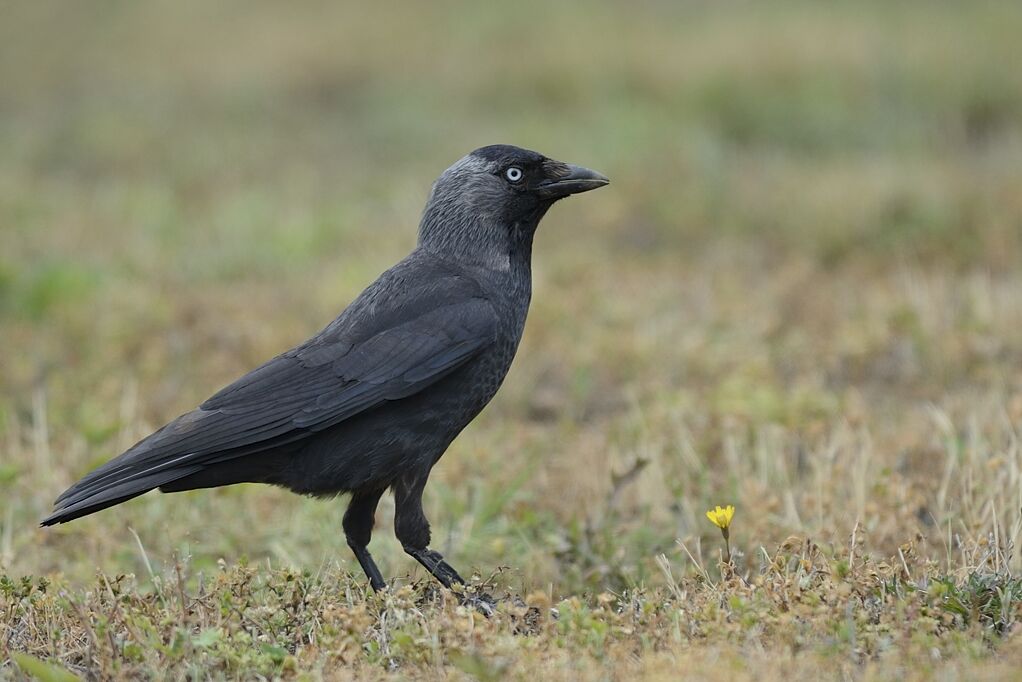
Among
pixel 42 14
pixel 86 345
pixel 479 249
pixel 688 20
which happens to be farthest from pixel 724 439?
pixel 42 14

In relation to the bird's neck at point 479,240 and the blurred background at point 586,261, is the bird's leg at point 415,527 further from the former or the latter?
the bird's neck at point 479,240

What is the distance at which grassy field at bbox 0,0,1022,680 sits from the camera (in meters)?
3.43

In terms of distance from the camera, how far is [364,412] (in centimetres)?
424

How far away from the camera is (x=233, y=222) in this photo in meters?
10.5

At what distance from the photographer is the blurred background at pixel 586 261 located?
201 inches

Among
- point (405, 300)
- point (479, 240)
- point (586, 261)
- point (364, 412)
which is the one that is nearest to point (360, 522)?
point (364, 412)

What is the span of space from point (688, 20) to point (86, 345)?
11630 millimetres

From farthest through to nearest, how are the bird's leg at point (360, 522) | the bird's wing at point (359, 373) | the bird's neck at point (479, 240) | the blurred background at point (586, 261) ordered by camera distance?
the blurred background at point (586, 261), the bird's neck at point (479, 240), the bird's leg at point (360, 522), the bird's wing at point (359, 373)

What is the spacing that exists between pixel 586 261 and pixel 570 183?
4.32m

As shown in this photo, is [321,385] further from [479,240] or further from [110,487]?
[479,240]

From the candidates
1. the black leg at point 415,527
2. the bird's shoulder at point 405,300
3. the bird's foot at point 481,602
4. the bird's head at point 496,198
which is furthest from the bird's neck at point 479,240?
the bird's foot at point 481,602

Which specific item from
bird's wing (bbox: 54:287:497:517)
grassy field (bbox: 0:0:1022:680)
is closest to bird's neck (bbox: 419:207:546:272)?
bird's wing (bbox: 54:287:497:517)

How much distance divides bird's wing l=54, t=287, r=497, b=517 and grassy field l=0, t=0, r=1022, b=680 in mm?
286

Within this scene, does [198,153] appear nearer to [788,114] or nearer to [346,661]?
[788,114]
